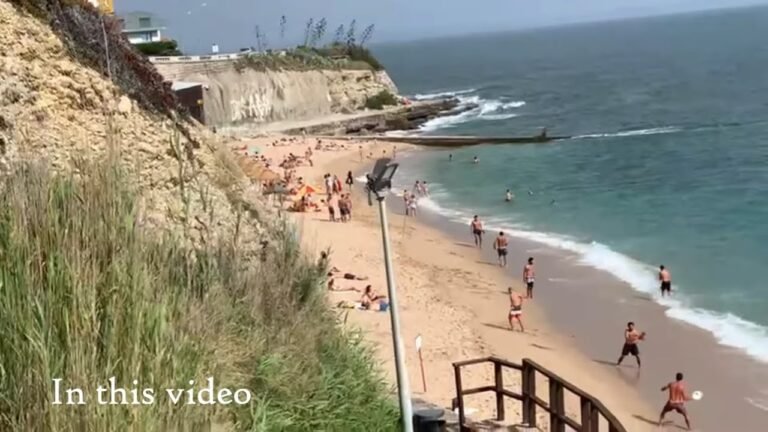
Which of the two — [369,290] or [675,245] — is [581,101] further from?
[369,290]

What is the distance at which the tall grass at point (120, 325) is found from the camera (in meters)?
3.47

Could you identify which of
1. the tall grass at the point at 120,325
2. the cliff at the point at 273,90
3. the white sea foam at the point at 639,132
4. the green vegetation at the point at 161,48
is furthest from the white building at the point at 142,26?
the tall grass at the point at 120,325

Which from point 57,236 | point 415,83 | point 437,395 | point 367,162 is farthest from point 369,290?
point 415,83

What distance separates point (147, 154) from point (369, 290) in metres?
12.4

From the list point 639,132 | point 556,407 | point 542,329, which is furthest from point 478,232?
point 639,132

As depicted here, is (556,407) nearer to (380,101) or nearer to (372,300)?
(372,300)

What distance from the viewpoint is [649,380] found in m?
15.9

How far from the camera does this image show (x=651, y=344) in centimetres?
1769

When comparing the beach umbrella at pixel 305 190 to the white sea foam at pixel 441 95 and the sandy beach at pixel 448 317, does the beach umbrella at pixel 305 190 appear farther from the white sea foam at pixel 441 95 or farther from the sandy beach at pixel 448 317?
the white sea foam at pixel 441 95

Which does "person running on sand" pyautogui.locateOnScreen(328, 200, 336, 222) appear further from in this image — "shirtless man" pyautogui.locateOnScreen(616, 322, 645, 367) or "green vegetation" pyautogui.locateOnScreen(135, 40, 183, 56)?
"green vegetation" pyautogui.locateOnScreen(135, 40, 183, 56)

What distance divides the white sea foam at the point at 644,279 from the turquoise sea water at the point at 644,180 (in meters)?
0.04

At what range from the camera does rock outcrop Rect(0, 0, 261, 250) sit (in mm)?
6828

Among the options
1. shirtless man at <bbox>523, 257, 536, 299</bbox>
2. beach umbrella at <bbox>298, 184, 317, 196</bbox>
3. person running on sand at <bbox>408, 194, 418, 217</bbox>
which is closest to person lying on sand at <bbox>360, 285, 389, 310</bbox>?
shirtless man at <bbox>523, 257, 536, 299</bbox>

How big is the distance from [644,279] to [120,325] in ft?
66.7
